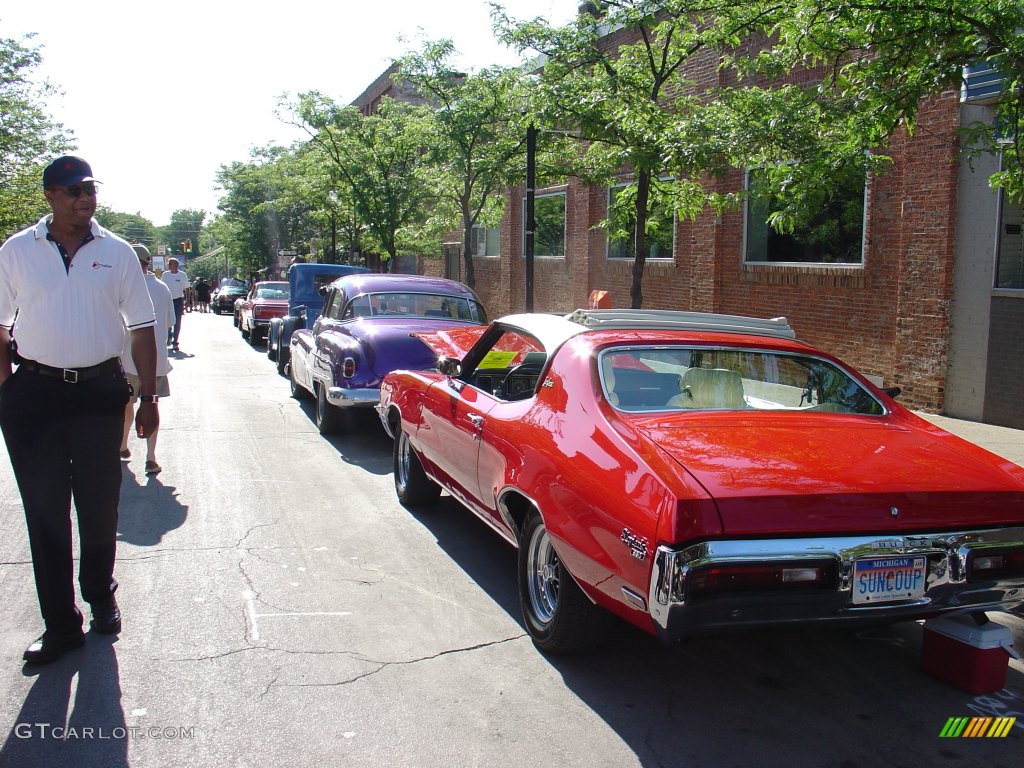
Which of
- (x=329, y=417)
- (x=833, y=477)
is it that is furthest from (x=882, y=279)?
(x=833, y=477)

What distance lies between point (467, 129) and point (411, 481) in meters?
11.7

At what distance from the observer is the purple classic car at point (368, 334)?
9406mm

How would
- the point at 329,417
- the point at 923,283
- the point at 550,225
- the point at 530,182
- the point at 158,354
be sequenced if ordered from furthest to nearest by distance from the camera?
the point at 550,225 → the point at 530,182 → the point at 923,283 → the point at 329,417 → the point at 158,354

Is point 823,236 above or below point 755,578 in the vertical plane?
above

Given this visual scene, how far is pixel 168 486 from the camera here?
25.0 feet

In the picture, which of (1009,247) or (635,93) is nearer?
(1009,247)

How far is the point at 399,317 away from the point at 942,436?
23.1 ft

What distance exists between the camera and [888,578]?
138 inches

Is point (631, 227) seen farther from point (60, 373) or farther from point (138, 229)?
point (138, 229)

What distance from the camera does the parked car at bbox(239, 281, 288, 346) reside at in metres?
21.7

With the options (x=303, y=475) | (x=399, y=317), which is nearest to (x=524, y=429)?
(x=303, y=475)

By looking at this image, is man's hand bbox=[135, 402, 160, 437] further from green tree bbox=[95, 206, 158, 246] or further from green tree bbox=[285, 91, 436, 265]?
green tree bbox=[95, 206, 158, 246]

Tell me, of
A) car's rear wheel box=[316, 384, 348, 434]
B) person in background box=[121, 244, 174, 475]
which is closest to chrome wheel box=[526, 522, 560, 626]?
person in background box=[121, 244, 174, 475]

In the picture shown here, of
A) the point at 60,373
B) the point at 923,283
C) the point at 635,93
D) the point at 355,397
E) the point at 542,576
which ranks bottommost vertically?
the point at 542,576
